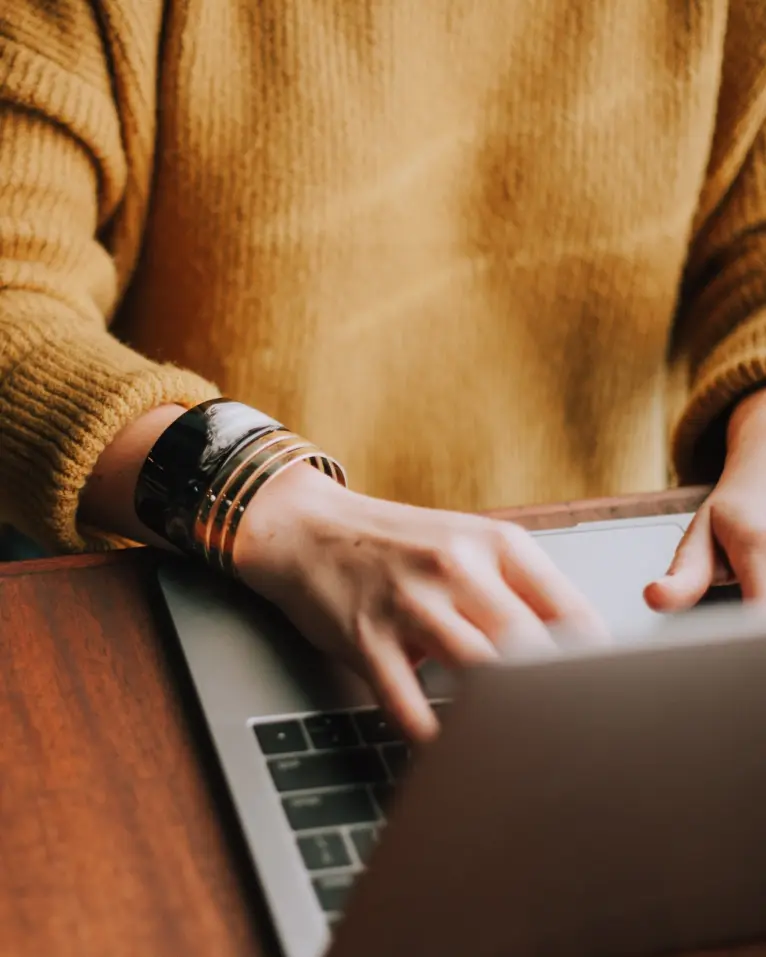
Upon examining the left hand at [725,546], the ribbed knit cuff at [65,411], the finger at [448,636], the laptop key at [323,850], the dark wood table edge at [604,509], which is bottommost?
the laptop key at [323,850]

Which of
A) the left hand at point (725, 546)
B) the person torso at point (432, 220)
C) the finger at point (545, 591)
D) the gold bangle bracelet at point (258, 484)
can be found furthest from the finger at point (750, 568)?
the person torso at point (432, 220)

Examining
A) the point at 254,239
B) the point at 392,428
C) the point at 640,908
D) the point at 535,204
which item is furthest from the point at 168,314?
the point at 640,908

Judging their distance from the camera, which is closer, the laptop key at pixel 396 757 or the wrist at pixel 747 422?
the laptop key at pixel 396 757

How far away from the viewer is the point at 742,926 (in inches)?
13.0

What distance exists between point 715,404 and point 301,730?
420 millimetres

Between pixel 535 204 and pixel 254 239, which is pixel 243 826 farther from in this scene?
pixel 535 204

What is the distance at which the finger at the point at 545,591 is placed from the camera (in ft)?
1.39

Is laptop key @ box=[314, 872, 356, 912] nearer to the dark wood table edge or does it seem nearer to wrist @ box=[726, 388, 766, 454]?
the dark wood table edge

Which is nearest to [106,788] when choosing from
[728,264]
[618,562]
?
[618,562]

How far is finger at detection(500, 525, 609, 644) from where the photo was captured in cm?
42

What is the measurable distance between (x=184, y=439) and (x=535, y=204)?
17.3 inches

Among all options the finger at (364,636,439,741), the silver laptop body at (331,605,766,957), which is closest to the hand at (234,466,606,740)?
the finger at (364,636,439,741)

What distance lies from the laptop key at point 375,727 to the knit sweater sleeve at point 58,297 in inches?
8.7

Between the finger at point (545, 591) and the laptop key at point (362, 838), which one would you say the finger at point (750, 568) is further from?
the laptop key at point (362, 838)
